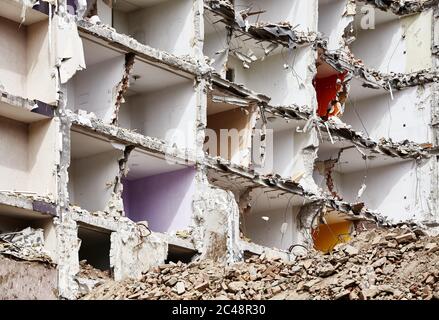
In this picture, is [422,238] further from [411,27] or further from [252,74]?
[411,27]

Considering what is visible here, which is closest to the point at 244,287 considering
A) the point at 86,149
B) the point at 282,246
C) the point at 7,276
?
the point at 7,276

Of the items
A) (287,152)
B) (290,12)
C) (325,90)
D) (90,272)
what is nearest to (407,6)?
(325,90)

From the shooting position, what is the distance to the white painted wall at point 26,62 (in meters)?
42.9

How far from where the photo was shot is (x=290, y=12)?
55.4 meters

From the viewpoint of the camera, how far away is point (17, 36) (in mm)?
43406

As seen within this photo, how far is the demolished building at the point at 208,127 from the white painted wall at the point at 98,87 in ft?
0.15

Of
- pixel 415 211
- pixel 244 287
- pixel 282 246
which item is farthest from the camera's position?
pixel 415 211

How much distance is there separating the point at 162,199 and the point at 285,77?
29.4 feet

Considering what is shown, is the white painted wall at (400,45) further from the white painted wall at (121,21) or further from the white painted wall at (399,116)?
the white painted wall at (121,21)

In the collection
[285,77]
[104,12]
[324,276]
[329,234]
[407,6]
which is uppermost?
[407,6]

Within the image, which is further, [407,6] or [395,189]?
[407,6]

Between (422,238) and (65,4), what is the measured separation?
1372 cm

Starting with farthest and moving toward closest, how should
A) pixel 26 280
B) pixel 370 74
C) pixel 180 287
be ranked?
pixel 370 74, pixel 26 280, pixel 180 287

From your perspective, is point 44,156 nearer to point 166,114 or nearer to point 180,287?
point 166,114
